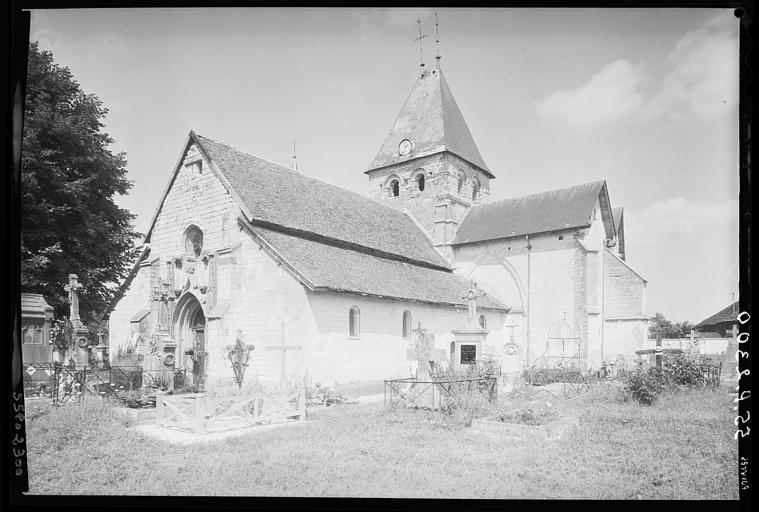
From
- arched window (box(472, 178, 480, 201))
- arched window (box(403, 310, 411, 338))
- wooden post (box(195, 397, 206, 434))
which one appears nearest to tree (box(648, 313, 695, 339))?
arched window (box(403, 310, 411, 338))

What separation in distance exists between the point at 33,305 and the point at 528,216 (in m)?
13.3

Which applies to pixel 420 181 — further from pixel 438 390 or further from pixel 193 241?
pixel 438 390

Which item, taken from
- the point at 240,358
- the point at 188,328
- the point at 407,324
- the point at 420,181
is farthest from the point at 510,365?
the point at 420,181

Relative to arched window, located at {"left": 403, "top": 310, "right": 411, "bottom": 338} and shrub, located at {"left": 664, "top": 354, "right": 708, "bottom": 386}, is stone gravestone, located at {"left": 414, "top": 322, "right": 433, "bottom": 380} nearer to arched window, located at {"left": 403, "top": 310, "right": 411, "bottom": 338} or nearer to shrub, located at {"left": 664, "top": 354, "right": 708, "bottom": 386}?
arched window, located at {"left": 403, "top": 310, "right": 411, "bottom": 338}

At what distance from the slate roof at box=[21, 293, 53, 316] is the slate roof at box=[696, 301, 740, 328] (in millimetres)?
10765

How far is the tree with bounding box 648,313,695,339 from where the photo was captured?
9086 mm

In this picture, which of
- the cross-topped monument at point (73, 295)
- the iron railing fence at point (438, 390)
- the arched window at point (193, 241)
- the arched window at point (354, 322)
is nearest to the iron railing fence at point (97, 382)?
the cross-topped monument at point (73, 295)

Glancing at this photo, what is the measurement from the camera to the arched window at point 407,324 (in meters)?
13.3

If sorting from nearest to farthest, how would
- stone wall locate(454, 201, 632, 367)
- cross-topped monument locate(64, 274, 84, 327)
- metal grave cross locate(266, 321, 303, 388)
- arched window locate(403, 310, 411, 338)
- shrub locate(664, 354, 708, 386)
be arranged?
1. shrub locate(664, 354, 708, 386)
2. cross-topped monument locate(64, 274, 84, 327)
3. metal grave cross locate(266, 321, 303, 388)
4. arched window locate(403, 310, 411, 338)
5. stone wall locate(454, 201, 632, 367)

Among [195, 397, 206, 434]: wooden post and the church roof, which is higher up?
the church roof

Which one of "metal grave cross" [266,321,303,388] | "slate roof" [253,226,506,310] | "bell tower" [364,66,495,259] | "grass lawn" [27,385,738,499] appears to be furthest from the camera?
"bell tower" [364,66,495,259]

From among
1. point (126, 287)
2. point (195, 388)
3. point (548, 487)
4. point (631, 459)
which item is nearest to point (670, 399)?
point (631, 459)

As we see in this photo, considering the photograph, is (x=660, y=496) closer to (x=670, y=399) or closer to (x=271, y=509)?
(x=670, y=399)

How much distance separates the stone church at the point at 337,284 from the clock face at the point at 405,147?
15.7ft
